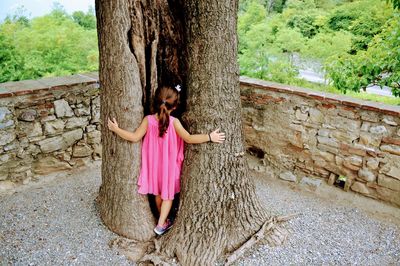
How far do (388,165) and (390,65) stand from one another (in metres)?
2.15

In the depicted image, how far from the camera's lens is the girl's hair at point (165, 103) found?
2.72 m

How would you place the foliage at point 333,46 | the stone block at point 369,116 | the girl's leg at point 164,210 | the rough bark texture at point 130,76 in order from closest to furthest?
the rough bark texture at point 130,76 < the girl's leg at point 164,210 < the stone block at point 369,116 < the foliage at point 333,46

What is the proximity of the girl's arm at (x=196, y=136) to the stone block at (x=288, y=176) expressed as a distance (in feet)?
6.42

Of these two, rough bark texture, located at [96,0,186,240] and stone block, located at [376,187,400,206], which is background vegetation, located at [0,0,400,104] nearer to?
stone block, located at [376,187,400,206]

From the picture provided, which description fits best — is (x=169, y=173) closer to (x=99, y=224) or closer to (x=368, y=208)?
(x=99, y=224)

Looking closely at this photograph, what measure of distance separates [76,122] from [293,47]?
686 centimetres

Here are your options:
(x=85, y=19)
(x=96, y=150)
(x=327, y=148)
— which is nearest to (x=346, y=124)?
(x=327, y=148)

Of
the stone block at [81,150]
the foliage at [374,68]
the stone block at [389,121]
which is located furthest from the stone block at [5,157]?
the foliage at [374,68]

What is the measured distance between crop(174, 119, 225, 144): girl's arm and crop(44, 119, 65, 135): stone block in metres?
1.84

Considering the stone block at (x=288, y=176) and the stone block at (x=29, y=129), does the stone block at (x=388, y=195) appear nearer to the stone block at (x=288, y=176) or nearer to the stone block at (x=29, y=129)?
the stone block at (x=288, y=176)

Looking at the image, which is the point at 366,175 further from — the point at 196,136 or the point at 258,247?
the point at 196,136

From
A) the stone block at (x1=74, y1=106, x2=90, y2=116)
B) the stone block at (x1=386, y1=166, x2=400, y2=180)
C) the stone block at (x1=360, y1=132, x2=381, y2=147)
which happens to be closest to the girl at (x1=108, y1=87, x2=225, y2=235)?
the stone block at (x1=74, y1=106, x2=90, y2=116)

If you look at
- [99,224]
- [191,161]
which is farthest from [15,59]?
[191,161]

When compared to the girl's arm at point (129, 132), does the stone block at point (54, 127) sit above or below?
below
